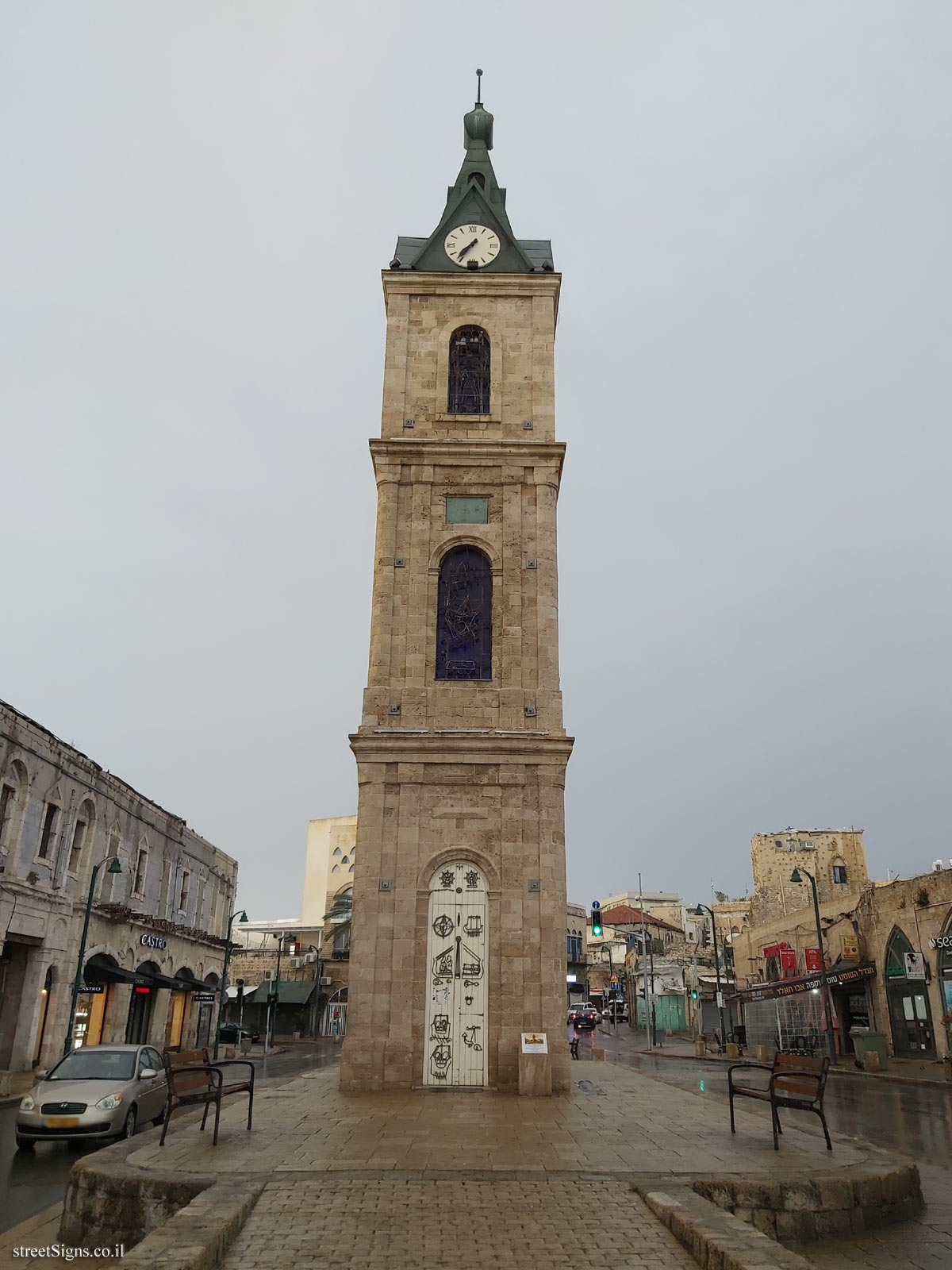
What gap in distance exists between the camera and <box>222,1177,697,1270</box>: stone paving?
7297mm

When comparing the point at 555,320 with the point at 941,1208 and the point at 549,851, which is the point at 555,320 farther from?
the point at 941,1208

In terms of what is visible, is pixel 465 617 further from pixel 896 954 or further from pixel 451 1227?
pixel 896 954

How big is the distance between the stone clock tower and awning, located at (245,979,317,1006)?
38.5 m

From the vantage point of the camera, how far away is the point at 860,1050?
31.5m

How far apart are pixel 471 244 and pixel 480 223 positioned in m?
0.84

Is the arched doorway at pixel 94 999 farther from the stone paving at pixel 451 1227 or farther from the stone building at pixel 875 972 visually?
the stone paving at pixel 451 1227

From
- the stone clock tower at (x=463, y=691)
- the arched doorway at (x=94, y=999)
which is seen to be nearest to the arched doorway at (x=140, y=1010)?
the arched doorway at (x=94, y=999)

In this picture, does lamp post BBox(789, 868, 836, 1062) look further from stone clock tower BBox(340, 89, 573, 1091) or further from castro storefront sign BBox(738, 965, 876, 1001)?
stone clock tower BBox(340, 89, 573, 1091)

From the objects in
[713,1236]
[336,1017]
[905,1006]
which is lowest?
[713,1236]

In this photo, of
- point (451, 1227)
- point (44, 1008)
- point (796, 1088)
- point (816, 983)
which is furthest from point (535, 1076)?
point (816, 983)

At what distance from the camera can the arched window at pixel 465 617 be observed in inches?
909

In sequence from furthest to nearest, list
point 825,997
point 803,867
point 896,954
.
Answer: point 803,867 → point 896,954 → point 825,997

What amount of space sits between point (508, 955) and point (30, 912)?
53.0 feet

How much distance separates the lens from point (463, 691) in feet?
74.2
